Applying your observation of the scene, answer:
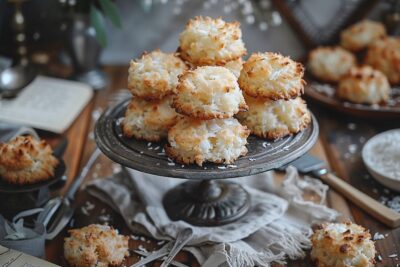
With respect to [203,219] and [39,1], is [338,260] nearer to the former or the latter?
[203,219]

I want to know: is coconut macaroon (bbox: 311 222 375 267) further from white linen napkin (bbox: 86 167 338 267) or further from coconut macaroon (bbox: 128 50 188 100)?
coconut macaroon (bbox: 128 50 188 100)

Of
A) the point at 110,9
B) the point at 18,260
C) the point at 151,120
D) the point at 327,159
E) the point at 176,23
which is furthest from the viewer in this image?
the point at 176,23

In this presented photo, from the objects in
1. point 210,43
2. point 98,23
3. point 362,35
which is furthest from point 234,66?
point 362,35

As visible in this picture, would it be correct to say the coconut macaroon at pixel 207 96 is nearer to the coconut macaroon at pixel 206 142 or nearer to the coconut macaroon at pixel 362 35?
the coconut macaroon at pixel 206 142

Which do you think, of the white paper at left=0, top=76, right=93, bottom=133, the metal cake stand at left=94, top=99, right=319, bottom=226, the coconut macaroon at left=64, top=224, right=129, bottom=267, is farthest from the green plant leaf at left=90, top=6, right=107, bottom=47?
the coconut macaroon at left=64, top=224, right=129, bottom=267

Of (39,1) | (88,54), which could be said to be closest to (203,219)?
(88,54)

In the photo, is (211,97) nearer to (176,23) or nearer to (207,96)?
(207,96)
